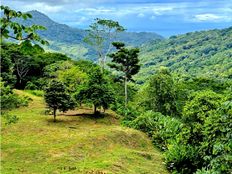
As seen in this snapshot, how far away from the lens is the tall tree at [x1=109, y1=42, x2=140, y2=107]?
5597 cm

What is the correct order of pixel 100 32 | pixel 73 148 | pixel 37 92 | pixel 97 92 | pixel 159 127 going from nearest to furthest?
pixel 73 148 → pixel 159 127 → pixel 97 92 → pixel 37 92 → pixel 100 32

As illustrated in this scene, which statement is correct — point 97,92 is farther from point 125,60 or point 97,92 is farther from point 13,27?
point 13,27

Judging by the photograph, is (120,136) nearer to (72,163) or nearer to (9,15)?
(72,163)

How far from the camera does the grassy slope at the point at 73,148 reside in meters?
25.9

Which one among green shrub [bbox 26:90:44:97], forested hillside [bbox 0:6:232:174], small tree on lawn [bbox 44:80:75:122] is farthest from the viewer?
green shrub [bbox 26:90:44:97]

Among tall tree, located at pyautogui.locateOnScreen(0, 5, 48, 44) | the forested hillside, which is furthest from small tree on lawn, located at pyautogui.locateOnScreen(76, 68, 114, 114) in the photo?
tall tree, located at pyautogui.locateOnScreen(0, 5, 48, 44)

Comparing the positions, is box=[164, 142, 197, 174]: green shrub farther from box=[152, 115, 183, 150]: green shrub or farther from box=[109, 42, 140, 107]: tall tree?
box=[109, 42, 140, 107]: tall tree

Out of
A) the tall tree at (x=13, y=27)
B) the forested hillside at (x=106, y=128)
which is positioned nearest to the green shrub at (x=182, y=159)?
the forested hillside at (x=106, y=128)

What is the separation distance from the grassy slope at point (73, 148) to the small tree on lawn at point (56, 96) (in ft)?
6.09

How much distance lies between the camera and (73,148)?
30125 millimetres

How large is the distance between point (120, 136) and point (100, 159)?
28.7 feet

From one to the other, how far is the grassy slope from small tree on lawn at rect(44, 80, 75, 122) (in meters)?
1.86

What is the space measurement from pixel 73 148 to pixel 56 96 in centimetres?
1118

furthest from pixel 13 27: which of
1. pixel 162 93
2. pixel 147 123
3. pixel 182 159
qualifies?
pixel 162 93
